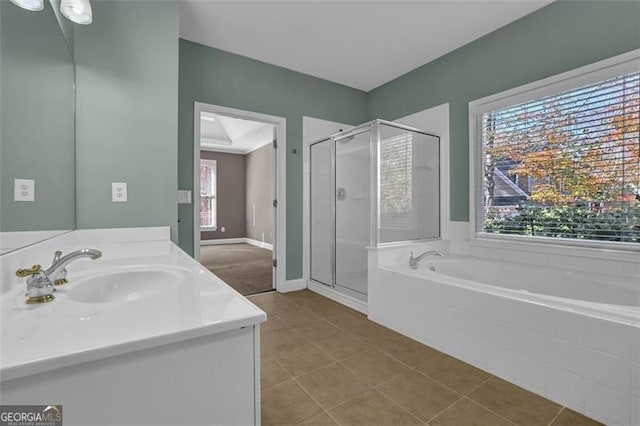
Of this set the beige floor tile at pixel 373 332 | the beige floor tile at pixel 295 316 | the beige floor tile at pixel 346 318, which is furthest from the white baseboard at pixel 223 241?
the beige floor tile at pixel 373 332

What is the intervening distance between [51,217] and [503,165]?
3.12m

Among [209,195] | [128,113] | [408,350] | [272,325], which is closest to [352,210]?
[272,325]

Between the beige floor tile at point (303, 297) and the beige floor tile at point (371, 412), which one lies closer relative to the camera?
the beige floor tile at point (371, 412)

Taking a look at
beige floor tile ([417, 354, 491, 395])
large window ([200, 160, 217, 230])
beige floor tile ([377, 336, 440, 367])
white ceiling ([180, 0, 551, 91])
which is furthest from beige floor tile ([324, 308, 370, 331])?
large window ([200, 160, 217, 230])

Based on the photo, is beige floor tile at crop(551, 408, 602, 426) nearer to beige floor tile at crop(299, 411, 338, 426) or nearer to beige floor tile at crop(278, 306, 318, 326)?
beige floor tile at crop(299, 411, 338, 426)

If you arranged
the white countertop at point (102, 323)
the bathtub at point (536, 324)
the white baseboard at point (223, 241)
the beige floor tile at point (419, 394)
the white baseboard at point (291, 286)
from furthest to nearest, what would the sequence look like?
the white baseboard at point (223, 241) → the white baseboard at point (291, 286) → the beige floor tile at point (419, 394) → the bathtub at point (536, 324) → the white countertop at point (102, 323)

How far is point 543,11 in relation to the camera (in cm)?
226

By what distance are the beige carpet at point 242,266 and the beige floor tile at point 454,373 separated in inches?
80.6

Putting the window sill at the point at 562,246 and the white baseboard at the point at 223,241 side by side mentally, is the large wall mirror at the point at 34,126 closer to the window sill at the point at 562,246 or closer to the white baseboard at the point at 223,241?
the window sill at the point at 562,246

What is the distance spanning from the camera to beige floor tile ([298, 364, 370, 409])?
58.6 inches

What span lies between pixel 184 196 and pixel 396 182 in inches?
78.7

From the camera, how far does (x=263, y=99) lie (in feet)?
10.3

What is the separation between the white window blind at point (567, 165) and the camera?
1.92 m

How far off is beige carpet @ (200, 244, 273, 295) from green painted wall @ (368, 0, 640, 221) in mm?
2418
